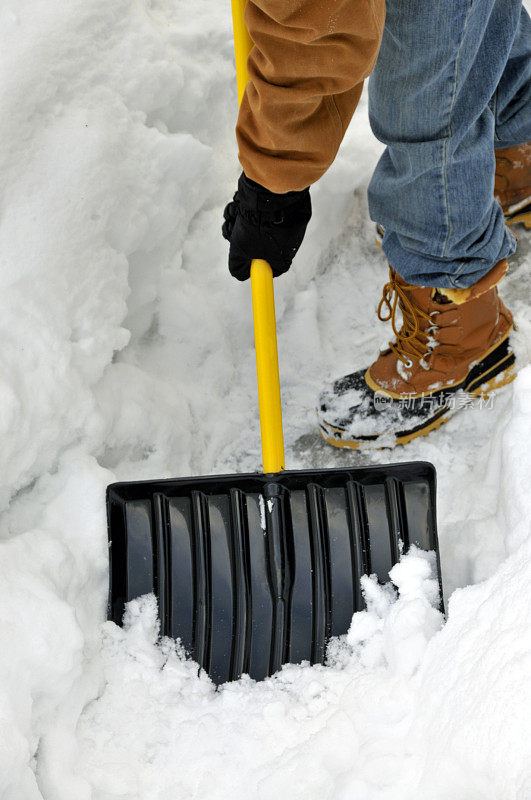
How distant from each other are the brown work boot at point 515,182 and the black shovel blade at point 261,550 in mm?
894

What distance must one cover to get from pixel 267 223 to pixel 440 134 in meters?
0.35

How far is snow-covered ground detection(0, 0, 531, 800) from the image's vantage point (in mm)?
977

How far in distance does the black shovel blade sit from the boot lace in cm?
37

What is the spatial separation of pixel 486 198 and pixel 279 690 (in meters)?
0.93

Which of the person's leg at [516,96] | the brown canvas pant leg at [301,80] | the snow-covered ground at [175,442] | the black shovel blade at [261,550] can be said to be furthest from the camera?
the person's leg at [516,96]

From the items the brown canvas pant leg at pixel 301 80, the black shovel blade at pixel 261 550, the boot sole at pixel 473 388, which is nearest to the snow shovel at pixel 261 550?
the black shovel blade at pixel 261 550

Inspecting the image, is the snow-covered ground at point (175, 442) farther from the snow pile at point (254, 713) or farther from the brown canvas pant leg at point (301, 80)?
the brown canvas pant leg at point (301, 80)

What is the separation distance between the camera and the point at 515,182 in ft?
5.75

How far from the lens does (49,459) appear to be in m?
1.28

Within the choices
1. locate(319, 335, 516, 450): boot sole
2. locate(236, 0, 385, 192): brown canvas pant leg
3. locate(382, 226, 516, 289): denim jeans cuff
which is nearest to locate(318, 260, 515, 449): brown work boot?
locate(319, 335, 516, 450): boot sole

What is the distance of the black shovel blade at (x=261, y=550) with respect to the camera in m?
1.20

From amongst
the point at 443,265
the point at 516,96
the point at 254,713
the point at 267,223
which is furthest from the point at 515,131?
the point at 254,713

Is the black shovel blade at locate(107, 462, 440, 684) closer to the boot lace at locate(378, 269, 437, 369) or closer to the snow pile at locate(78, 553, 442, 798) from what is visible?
the snow pile at locate(78, 553, 442, 798)

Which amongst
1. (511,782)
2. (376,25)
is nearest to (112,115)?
(376,25)
